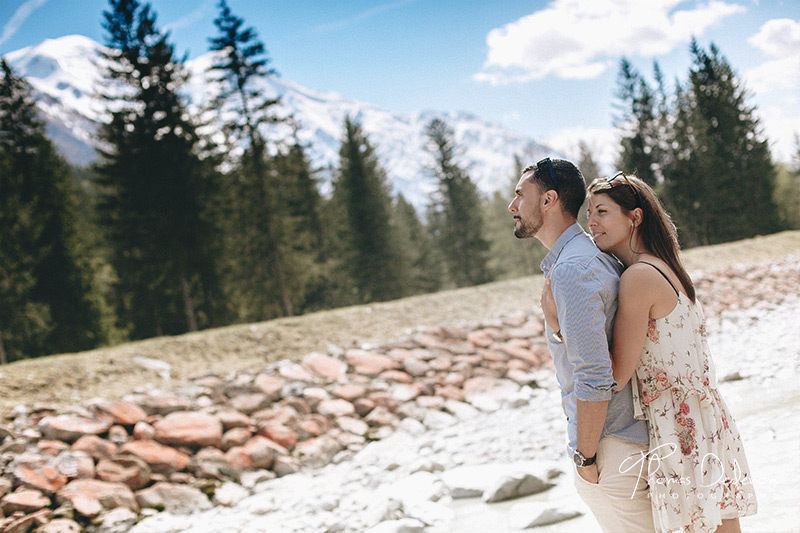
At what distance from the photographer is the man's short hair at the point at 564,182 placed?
181cm

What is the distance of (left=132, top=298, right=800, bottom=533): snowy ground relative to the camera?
3.40m

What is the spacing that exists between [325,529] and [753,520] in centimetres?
288

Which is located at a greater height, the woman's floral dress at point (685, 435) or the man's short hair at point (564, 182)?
the man's short hair at point (564, 182)

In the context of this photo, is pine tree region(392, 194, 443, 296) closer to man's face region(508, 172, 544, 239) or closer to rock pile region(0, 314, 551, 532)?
rock pile region(0, 314, 551, 532)

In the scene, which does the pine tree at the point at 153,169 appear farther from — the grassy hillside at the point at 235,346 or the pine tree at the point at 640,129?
the pine tree at the point at 640,129

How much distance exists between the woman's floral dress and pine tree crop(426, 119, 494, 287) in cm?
2633

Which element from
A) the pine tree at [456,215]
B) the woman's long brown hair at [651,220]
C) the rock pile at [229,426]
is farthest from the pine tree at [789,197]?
the woman's long brown hair at [651,220]

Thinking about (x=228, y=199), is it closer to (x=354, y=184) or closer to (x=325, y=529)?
(x=354, y=184)

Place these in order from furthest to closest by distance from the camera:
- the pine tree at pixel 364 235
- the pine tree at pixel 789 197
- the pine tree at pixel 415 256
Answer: the pine tree at pixel 789 197 < the pine tree at pixel 415 256 < the pine tree at pixel 364 235

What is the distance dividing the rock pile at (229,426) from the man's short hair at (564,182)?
179 inches

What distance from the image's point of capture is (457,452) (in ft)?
17.5

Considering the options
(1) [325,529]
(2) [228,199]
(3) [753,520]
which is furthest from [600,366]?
(2) [228,199]

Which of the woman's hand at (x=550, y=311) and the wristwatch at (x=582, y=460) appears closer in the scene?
the wristwatch at (x=582, y=460)
